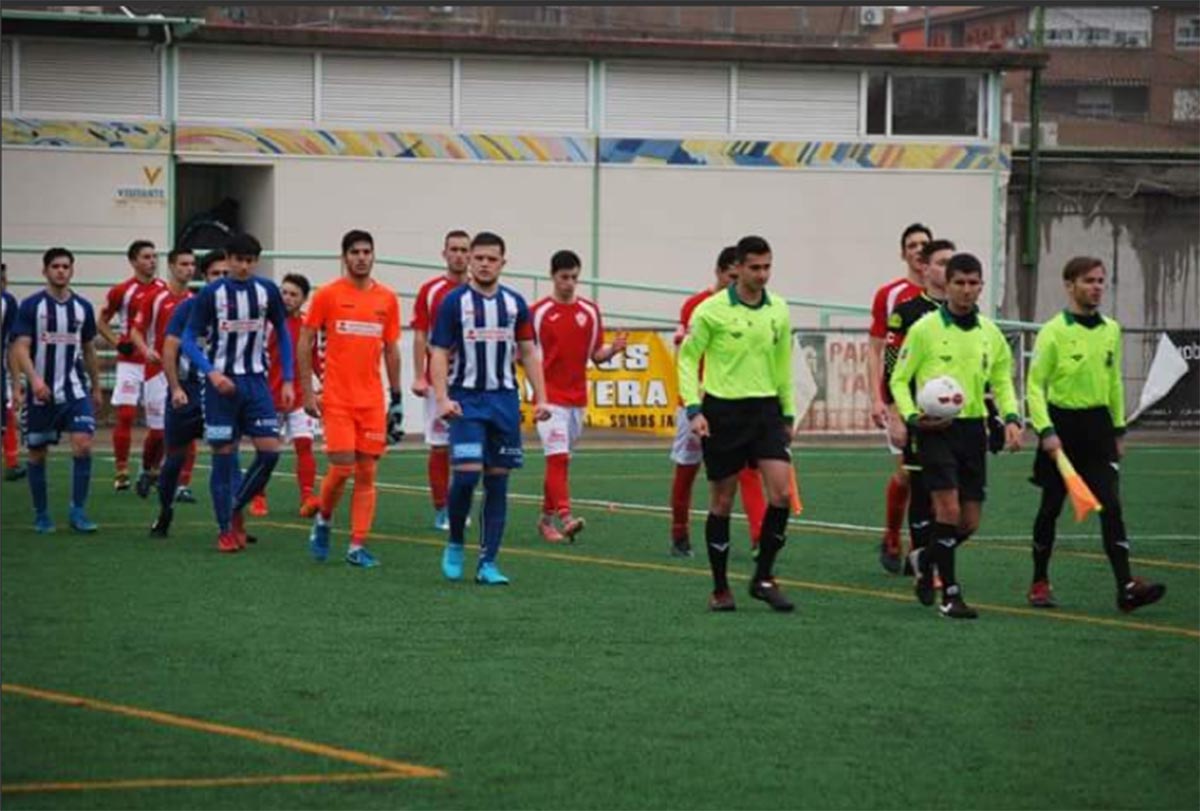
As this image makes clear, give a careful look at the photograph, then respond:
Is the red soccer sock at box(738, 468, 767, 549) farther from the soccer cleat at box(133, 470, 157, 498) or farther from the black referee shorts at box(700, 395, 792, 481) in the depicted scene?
the soccer cleat at box(133, 470, 157, 498)

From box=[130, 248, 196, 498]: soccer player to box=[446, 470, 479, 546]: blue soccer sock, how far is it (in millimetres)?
5609

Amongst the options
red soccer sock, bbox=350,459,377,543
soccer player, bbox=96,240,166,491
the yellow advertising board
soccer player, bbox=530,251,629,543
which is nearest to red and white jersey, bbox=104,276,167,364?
soccer player, bbox=96,240,166,491

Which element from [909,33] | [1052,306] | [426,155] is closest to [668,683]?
[426,155]

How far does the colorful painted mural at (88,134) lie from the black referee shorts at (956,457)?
2367 cm

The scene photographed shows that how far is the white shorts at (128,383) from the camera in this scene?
21.8m

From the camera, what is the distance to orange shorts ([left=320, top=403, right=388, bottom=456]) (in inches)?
617

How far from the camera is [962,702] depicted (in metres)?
10.4

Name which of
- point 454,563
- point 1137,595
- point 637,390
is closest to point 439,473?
point 454,563

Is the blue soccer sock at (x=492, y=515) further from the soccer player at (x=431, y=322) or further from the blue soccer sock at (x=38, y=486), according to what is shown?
the blue soccer sock at (x=38, y=486)

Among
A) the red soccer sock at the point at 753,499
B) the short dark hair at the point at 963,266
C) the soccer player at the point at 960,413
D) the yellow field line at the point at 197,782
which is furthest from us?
the red soccer sock at the point at 753,499

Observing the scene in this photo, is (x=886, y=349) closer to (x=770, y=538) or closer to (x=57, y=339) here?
(x=770, y=538)

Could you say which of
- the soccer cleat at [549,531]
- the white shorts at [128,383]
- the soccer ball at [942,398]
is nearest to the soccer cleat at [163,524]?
the soccer cleat at [549,531]

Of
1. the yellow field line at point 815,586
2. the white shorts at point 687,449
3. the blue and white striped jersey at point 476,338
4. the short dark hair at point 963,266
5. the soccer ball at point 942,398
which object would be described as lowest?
the yellow field line at point 815,586

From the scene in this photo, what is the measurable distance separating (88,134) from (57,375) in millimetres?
17733
